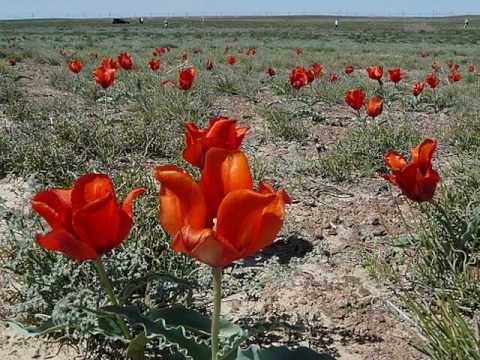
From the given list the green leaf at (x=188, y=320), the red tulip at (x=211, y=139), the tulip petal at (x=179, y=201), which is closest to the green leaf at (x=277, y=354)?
the green leaf at (x=188, y=320)

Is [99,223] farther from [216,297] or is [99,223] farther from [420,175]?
→ [420,175]

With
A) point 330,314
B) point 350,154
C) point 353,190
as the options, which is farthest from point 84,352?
point 350,154

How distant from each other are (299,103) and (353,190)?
3770mm

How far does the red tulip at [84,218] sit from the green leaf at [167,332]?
181mm

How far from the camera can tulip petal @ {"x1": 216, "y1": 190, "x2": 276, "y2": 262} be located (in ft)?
3.11

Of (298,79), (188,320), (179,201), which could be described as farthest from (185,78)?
(179,201)

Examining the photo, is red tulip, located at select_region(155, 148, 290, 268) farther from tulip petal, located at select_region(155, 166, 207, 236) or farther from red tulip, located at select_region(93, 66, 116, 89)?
red tulip, located at select_region(93, 66, 116, 89)

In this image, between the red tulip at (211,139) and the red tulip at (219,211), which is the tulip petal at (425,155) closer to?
the red tulip at (211,139)

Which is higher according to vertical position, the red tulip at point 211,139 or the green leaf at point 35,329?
the red tulip at point 211,139

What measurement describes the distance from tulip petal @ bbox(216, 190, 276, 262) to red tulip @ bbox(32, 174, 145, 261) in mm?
321

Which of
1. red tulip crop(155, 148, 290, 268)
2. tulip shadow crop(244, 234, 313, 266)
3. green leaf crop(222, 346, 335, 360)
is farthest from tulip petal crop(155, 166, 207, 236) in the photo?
tulip shadow crop(244, 234, 313, 266)

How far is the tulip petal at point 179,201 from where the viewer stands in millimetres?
1003

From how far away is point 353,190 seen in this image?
3637 millimetres

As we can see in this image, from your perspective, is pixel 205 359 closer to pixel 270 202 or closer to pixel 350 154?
pixel 270 202
